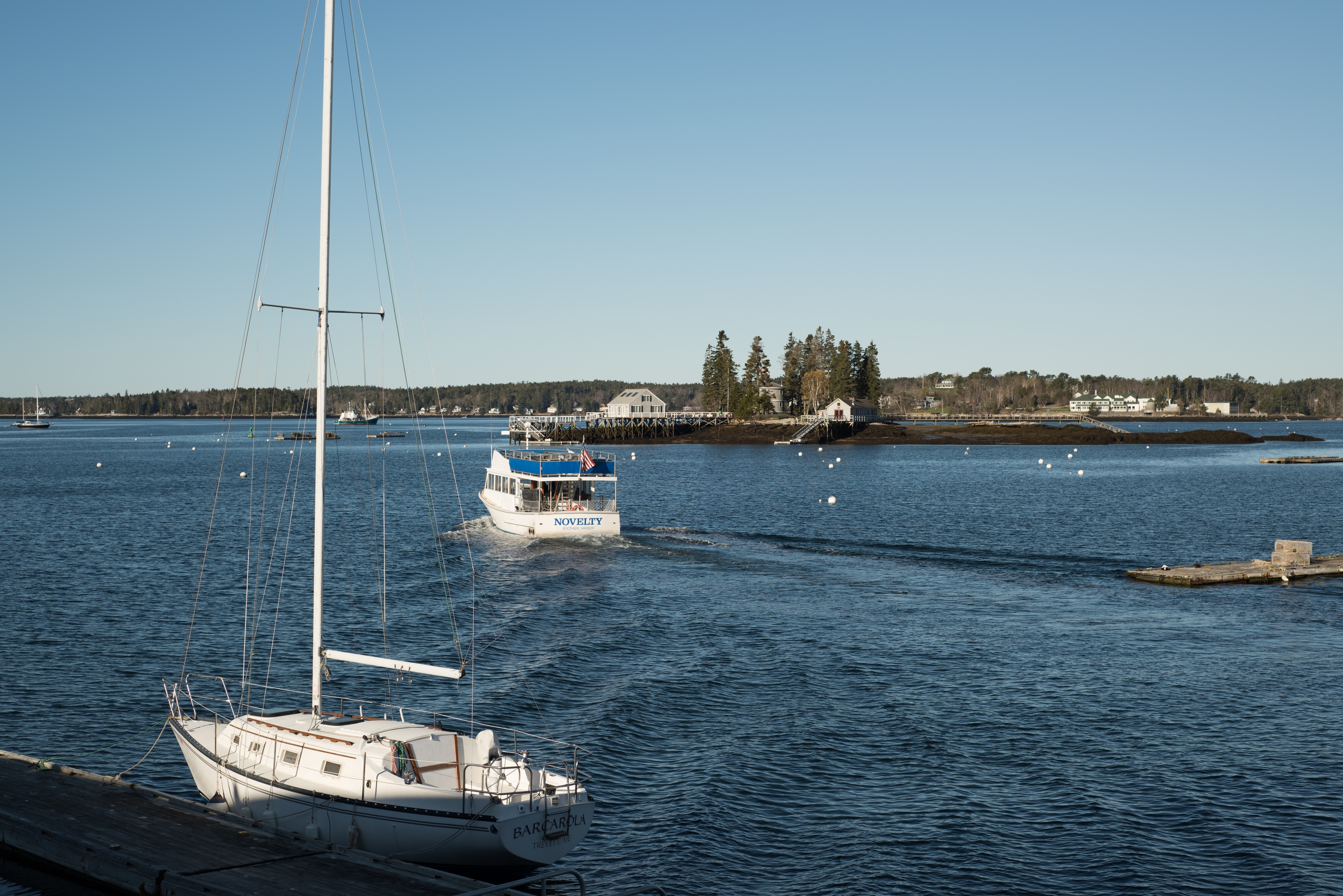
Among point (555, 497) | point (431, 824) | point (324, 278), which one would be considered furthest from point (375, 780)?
point (555, 497)

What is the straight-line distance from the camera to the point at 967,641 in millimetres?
35781

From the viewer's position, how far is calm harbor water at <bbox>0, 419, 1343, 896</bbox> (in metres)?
19.6

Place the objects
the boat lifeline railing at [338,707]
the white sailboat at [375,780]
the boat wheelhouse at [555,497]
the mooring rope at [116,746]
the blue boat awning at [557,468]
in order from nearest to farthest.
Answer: the white sailboat at [375,780]
the mooring rope at [116,746]
the boat lifeline railing at [338,707]
the boat wheelhouse at [555,497]
the blue boat awning at [557,468]

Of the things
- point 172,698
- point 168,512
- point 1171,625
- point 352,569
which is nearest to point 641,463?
point 168,512

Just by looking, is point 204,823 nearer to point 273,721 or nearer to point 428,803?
point 273,721

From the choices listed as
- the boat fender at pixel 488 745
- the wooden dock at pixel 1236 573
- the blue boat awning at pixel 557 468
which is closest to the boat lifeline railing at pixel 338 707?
the boat fender at pixel 488 745

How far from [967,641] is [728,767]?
15.5 metres

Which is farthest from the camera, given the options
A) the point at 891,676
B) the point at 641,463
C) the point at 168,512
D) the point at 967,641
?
the point at 641,463

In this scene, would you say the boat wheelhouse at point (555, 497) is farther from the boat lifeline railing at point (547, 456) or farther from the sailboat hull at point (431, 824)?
the sailboat hull at point (431, 824)

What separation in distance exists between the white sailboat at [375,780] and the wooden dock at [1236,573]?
37.5 m

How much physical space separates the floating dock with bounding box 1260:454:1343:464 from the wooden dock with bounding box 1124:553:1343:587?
102m

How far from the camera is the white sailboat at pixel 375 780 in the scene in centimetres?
1661

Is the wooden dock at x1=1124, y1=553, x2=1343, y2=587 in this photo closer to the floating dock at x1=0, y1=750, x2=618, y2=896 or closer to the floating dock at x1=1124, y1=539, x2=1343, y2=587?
the floating dock at x1=1124, y1=539, x2=1343, y2=587

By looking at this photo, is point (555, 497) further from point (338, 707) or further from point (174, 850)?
point (174, 850)
